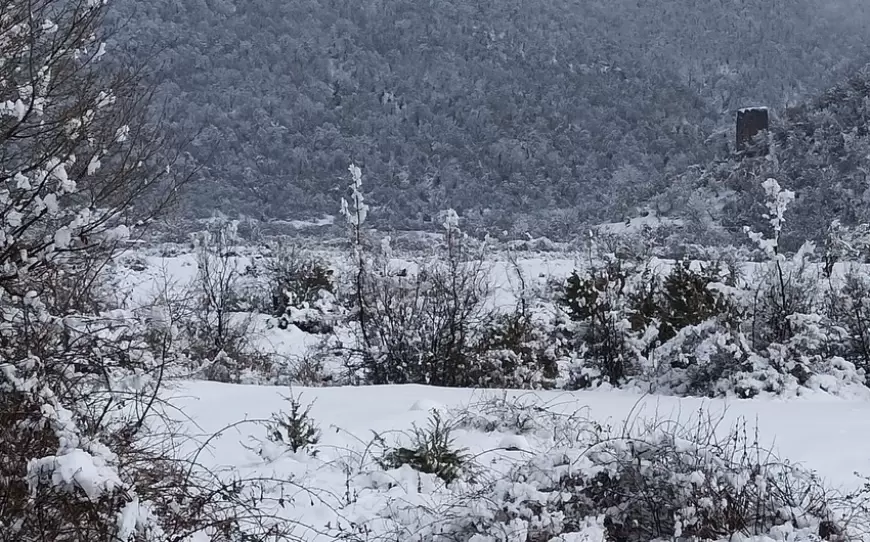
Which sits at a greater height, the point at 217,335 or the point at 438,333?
the point at 438,333

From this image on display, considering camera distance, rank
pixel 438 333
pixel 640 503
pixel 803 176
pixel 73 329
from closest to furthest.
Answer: pixel 640 503 < pixel 73 329 < pixel 438 333 < pixel 803 176

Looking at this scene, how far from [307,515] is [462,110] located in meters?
58.3

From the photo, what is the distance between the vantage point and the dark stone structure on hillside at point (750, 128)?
25953 mm

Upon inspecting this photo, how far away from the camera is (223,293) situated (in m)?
11.6

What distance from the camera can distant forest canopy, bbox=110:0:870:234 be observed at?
50.0m

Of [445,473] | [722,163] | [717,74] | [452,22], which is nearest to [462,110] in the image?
[452,22]

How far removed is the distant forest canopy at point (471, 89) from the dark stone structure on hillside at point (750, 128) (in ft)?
47.3

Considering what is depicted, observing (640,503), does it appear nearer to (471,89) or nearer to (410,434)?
(410,434)

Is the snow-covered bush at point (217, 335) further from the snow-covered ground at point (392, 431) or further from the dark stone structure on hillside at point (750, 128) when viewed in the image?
the dark stone structure on hillside at point (750, 128)

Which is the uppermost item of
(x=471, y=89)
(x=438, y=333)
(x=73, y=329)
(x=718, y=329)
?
(x=471, y=89)

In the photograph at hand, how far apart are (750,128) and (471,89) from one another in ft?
127

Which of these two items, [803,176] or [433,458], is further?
[803,176]

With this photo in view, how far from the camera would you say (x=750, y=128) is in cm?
2658

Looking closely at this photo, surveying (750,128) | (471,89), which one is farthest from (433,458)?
(471,89)
